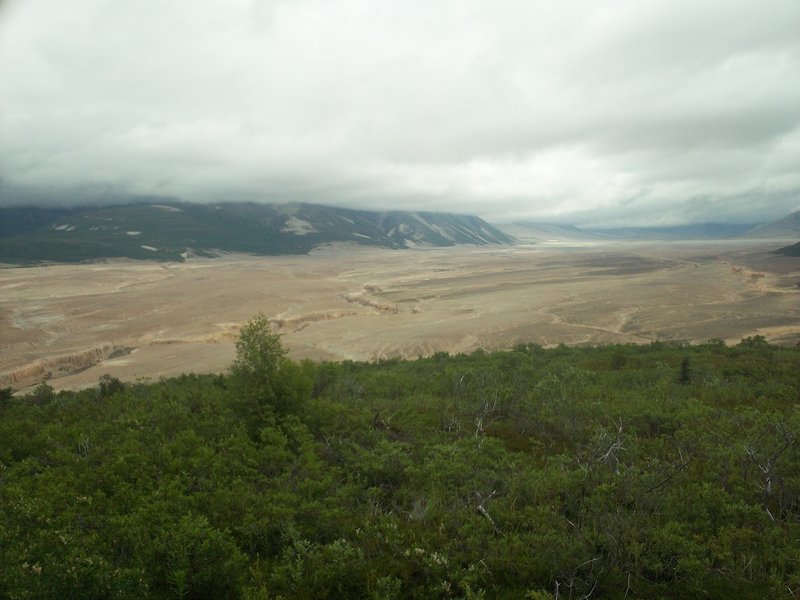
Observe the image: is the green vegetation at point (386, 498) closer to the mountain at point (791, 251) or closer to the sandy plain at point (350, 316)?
the sandy plain at point (350, 316)

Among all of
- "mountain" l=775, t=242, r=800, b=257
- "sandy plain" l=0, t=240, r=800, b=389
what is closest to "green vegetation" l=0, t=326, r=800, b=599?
"sandy plain" l=0, t=240, r=800, b=389

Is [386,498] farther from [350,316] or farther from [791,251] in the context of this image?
[791,251]

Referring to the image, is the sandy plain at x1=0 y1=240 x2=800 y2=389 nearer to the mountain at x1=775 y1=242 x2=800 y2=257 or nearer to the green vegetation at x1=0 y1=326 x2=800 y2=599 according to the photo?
the green vegetation at x1=0 y1=326 x2=800 y2=599

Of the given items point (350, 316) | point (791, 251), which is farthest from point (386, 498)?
point (791, 251)

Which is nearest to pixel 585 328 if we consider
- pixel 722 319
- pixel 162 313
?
pixel 722 319

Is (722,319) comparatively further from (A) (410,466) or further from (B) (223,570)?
(B) (223,570)

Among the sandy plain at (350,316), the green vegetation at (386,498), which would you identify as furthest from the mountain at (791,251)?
the green vegetation at (386,498)
